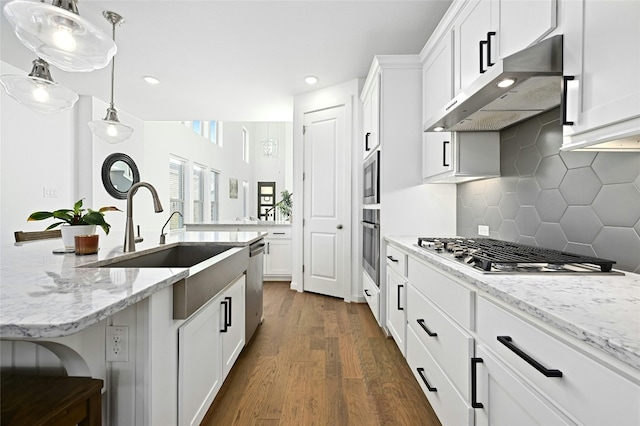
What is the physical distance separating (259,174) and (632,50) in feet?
40.9

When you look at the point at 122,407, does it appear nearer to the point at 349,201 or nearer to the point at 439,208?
the point at 439,208

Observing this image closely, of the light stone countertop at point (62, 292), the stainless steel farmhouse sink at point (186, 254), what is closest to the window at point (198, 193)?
the stainless steel farmhouse sink at point (186, 254)

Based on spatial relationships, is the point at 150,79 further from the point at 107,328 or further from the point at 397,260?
the point at 107,328

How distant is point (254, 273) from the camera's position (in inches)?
107

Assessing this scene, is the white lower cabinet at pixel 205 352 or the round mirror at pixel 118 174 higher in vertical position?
the round mirror at pixel 118 174

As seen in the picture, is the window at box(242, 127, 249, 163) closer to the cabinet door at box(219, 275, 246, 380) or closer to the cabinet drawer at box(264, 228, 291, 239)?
the cabinet drawer at box(264, 228, 291, 239)

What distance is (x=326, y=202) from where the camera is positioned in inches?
165

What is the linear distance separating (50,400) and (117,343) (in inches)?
8.0

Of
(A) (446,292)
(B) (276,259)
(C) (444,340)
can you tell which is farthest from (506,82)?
(B) (276,259)

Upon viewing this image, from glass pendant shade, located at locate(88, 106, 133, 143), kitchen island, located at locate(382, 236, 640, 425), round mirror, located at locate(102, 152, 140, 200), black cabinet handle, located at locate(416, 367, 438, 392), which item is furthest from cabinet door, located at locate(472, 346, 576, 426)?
round mirror, located at locate(102, 152, 140, 200)

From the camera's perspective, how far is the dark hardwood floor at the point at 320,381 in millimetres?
1717

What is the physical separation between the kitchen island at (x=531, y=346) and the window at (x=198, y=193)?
22.0ft

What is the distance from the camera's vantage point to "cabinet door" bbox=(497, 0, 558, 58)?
1.22 meters

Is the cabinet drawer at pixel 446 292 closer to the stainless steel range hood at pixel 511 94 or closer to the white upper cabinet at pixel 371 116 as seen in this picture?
the stainless steel range hood at pixel 511 94
